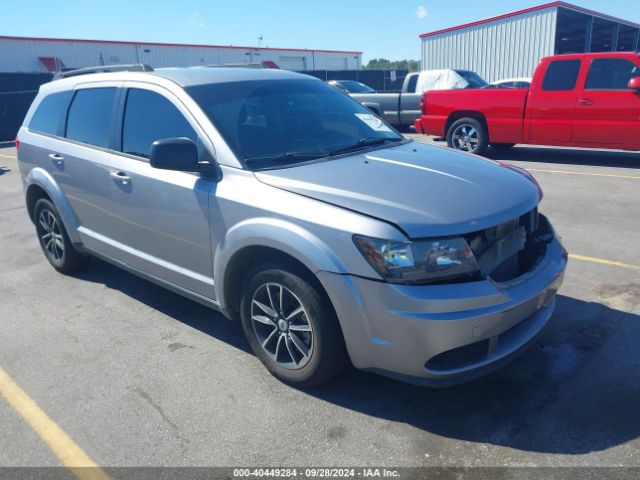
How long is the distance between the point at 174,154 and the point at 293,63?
48327 mm

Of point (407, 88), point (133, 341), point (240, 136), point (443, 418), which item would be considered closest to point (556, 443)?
point (443, 418)

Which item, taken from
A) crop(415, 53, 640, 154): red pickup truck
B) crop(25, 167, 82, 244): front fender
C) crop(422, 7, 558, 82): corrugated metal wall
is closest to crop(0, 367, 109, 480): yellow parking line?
crop(25, 167, 82, 244): front fender

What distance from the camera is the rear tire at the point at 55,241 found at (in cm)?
520

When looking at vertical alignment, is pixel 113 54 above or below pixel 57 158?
above

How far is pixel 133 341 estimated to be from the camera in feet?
13.2

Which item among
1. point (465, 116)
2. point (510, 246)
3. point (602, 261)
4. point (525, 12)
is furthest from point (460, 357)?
point (525, 12)

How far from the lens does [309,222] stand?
291 centimetres

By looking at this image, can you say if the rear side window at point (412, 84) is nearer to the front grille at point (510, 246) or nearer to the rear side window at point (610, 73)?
the rear side window at point (610, 73)

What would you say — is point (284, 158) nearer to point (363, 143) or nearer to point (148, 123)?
point (363, 143)

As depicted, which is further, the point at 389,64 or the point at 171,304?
the point at 389,64

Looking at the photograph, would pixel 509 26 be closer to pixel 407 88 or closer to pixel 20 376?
pixel 407 88

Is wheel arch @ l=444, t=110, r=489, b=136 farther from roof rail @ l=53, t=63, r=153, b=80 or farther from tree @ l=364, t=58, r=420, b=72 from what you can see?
tree @ l=364, t=58, r=420, b=72

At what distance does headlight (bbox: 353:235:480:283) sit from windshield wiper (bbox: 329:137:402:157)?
1.15 m

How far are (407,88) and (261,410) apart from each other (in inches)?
602
